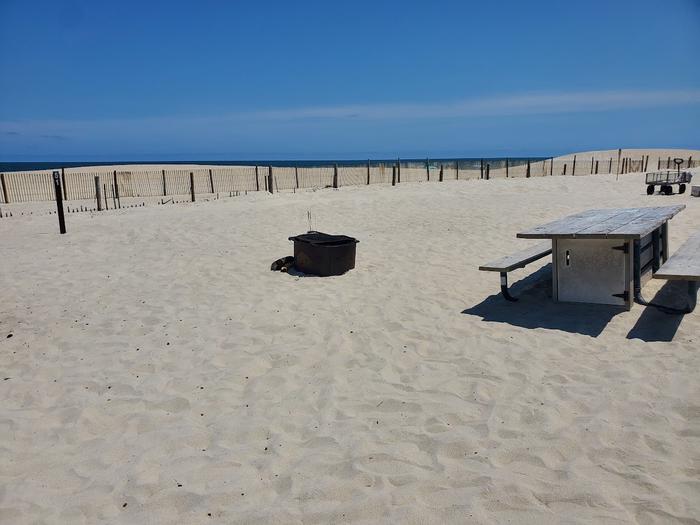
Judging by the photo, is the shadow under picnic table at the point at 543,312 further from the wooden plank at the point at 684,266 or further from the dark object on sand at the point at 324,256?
the dark object on sand at the point at 324,256

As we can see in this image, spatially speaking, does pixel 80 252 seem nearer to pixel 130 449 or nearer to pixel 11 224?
pixel 11 224

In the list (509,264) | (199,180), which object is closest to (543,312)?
(509,264)

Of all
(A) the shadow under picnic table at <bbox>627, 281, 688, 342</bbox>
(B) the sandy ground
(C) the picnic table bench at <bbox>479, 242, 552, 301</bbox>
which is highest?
(C) the picnic table bench at <bbox>479, 242, 552, 301</bbox>

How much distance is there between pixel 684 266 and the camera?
4.39 m

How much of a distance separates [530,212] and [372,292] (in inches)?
270

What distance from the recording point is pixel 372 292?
618cm

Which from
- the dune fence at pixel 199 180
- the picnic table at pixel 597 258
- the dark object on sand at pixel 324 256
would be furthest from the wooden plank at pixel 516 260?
the dune fence at pixel 199 180

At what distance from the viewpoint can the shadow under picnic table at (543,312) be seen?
4.75 m

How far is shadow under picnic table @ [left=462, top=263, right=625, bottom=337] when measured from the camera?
15.6ft

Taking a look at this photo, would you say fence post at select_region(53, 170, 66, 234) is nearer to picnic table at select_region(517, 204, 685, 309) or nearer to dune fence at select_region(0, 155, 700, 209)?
dune fence at select_region(0, 155, 700, 209)

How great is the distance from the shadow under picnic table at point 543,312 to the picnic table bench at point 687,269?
607 mm

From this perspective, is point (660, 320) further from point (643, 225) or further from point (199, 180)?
point (199, 180)

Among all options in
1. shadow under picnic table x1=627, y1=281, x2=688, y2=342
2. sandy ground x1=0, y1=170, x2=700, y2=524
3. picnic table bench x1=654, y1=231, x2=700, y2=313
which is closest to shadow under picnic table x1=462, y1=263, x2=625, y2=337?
sandy ground x1=0, y1=170, x2=700, y2=524

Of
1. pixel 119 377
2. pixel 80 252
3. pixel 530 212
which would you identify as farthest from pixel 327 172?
pixel 119 377
